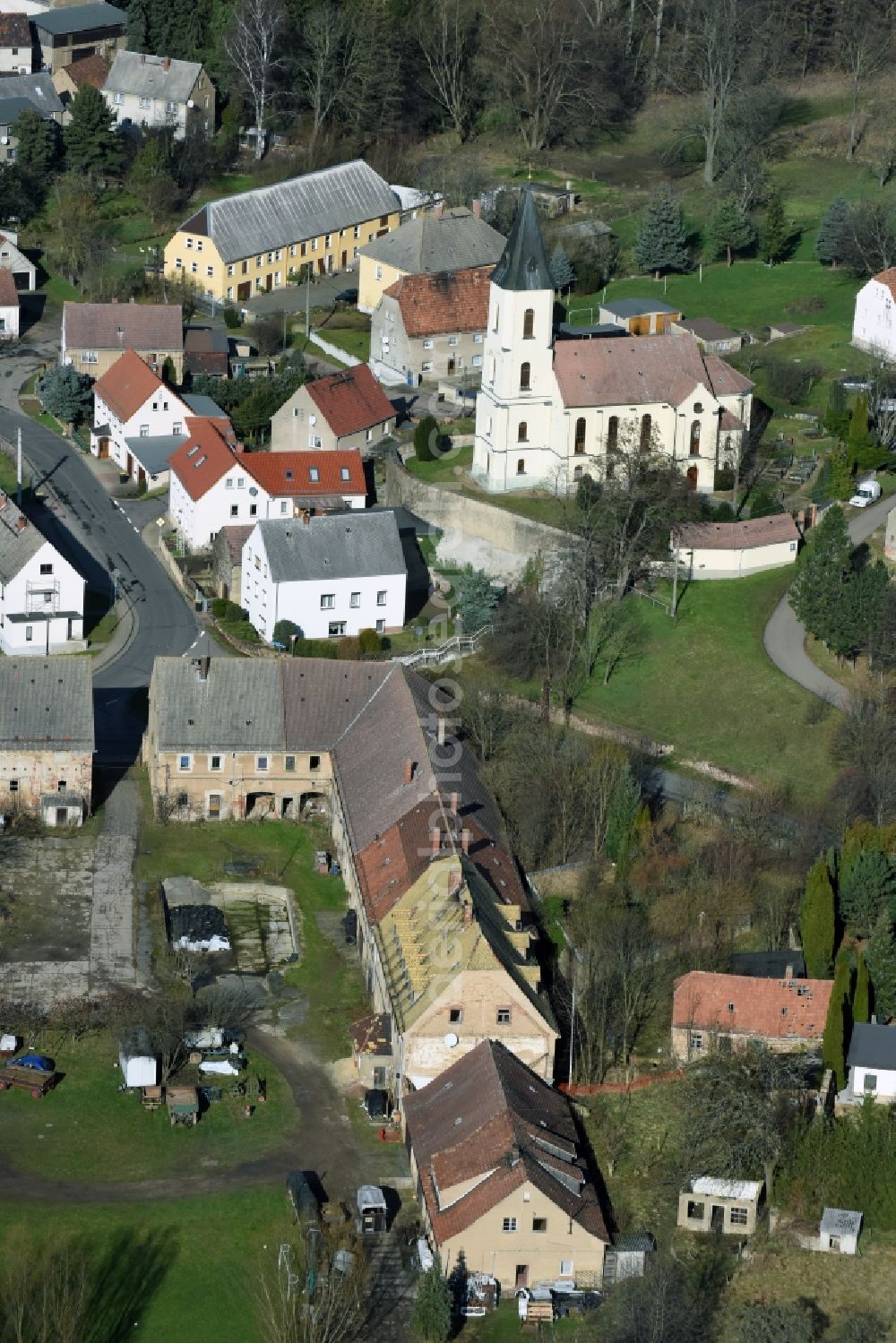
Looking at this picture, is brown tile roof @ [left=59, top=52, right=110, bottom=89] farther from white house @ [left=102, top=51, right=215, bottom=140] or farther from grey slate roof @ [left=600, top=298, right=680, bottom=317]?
grey slate roof @ [left=600, top=298, right=680, bottom=317]

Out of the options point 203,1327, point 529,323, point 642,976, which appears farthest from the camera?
point 529,323

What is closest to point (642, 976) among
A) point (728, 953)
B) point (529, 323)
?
point (728, 953)

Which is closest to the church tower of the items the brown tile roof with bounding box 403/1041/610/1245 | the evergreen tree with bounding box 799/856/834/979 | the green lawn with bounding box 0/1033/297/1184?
the evergreen tree with bounding box 799/856/834/979

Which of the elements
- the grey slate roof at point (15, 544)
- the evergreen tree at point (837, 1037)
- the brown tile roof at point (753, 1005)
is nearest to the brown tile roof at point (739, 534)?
the grey slate roof at point (15, 544)

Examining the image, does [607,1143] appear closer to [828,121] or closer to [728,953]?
[728,953]

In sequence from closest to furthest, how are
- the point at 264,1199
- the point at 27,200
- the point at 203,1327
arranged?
the point at 203,1327
the point at 264,1199
the point at 27,200

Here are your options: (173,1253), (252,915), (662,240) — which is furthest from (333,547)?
(173,1253)

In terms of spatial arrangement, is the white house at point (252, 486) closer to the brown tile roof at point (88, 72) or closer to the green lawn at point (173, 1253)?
the green lawn at point (173, 1253)
